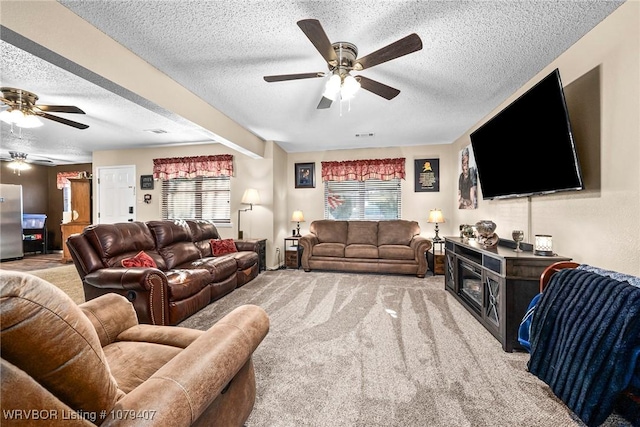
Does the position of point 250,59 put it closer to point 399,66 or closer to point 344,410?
point 399,66

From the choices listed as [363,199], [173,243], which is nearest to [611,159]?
[363,199]

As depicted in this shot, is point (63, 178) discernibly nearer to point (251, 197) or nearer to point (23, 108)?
point (23, 108)

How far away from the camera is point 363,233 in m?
5.44

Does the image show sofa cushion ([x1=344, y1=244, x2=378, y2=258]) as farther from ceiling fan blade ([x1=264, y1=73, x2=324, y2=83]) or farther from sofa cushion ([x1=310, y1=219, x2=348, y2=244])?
ceiling fan blade ([x1=264, y1=73, x2=324, y2=83])

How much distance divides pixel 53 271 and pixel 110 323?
17.1ft

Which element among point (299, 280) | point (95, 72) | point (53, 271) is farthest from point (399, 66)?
point (53, 271)

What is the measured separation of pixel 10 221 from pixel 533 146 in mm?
9681

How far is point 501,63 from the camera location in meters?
2.57

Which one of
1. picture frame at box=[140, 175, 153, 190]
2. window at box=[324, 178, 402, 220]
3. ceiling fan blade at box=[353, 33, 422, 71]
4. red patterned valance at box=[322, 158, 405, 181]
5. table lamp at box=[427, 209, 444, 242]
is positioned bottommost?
table lamp at box=[427, 209, 444, 242]

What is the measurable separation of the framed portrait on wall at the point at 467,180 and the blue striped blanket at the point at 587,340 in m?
2.77

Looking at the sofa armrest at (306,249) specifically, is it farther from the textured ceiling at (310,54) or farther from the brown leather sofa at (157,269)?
the textured ceiling at (310,54)

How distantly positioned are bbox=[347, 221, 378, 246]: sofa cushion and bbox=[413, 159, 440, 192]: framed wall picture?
1194 millimetres

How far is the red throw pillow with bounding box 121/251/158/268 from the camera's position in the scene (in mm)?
2827

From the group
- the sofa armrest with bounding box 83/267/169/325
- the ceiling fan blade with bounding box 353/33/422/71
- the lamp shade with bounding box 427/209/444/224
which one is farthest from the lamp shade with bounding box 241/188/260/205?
the ceiling fan blade with bounding box 353/33/422/71
